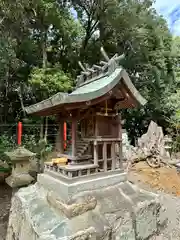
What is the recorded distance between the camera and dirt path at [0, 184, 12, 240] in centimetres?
475

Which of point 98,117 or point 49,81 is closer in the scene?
point 98,117

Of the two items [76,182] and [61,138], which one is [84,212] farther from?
[61,138]

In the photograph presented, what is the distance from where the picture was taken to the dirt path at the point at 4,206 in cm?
475

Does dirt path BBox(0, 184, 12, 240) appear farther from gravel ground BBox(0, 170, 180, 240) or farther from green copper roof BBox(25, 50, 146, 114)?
green copper roof BBox(25, 50, 146, 114)

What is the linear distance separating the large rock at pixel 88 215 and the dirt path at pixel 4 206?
4.06 ft

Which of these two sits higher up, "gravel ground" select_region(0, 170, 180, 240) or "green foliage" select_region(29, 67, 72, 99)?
"green foliage" select_region(29, 67, 72, 99)

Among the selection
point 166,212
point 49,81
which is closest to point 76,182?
point 166,212

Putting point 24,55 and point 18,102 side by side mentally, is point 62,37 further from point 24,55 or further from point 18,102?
point 18,102

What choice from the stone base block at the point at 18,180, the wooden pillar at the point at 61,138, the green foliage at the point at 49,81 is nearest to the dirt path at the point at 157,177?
the stone base block at the point at 18,180

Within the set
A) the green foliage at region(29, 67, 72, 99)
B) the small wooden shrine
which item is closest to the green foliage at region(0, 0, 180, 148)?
the green foliage at region(29, 67, 72, 99)

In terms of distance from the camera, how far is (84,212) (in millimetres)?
2949

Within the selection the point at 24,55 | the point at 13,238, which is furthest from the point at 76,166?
the point at 24,55

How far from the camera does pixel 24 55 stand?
32.7 ft

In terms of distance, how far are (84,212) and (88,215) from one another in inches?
3.2
